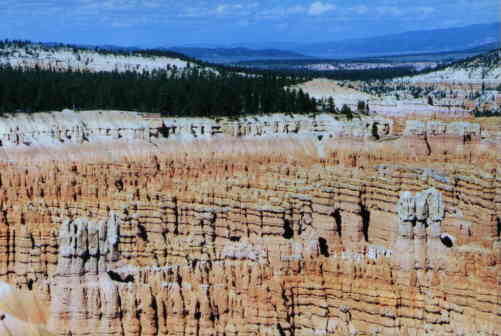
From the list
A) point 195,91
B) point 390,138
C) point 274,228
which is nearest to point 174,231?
point 274,228

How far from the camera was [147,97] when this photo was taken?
295 feet

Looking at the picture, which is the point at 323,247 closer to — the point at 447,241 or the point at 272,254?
the point at 272,254

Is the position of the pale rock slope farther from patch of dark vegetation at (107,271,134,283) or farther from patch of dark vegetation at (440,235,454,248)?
patch of dark vegetation at (107,271,134,283)

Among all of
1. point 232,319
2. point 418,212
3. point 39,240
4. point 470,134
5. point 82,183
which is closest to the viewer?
point 232,319

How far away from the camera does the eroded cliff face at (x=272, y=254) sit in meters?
35.4

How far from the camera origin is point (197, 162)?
7450cm

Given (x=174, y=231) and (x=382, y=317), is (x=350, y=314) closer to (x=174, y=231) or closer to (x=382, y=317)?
(x=382, y=317)

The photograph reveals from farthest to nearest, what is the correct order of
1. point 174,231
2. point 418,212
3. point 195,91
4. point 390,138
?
point 195,91 < point 390,138 < point 174,231 < point 418,212

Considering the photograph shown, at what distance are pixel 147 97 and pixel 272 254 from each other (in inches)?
1954

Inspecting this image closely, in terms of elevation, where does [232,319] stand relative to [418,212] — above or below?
below

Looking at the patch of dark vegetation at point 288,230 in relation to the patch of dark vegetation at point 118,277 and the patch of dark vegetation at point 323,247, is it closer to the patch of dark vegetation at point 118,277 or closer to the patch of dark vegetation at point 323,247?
the patch of dark vegetation at point 323,247

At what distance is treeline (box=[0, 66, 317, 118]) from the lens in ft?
276

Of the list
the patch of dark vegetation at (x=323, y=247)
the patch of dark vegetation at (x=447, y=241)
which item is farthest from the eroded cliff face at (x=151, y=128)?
the patch of dark vegetation at (x=447, y=241)

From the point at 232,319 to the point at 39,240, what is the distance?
38.2 feet
